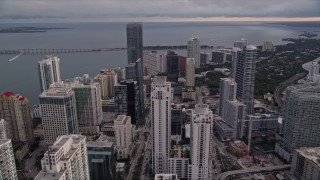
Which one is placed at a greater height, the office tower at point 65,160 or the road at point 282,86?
the office tower at point 65,160

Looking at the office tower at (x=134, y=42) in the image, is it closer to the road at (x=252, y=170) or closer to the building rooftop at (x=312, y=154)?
the road at (x=252, y=170)

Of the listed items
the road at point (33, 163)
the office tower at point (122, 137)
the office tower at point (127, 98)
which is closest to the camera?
the road at point (33, 163)

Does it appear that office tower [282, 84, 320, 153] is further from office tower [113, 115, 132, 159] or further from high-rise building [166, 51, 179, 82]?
high-rise building [166, 51, 179, 82]

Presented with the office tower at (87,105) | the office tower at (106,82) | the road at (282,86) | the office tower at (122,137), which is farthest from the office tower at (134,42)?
the office tower at (122,137)

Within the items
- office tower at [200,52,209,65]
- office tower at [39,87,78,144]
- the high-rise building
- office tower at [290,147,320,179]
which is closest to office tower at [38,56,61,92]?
office tower at [39,87,78,144]

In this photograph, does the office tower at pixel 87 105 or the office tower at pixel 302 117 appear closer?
the office tower at pixel 302 117
